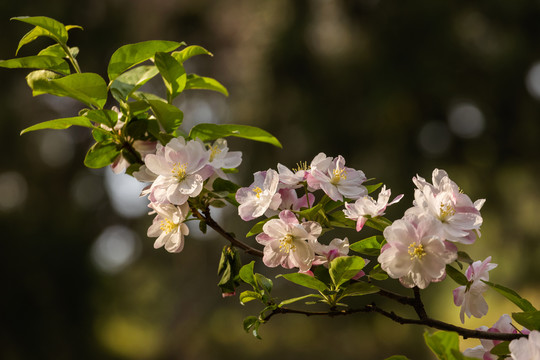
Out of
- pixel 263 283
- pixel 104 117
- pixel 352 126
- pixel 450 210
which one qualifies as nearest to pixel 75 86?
pixel 104 117

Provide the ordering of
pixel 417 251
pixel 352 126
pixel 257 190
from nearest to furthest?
pixel 417 251, pixel 257 190, pixel 352 126

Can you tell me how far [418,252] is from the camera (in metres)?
0.44

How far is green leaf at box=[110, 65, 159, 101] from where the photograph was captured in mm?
584

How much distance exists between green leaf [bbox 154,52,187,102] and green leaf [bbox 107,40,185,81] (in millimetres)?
13

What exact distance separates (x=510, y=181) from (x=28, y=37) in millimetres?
3448

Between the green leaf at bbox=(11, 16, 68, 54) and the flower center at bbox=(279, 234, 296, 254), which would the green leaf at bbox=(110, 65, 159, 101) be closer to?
the green leaf at bbox=(11, 16, 68, 54)

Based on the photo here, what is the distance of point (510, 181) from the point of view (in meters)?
3.52

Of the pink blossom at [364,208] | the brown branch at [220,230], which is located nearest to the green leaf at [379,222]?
the pink blossom at [364,208]

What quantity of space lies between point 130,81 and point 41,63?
0.30 ft

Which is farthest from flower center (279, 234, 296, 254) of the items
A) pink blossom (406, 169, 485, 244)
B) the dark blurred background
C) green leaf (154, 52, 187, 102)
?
the dark blurred background

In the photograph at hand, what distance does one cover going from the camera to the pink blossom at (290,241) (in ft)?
1.61

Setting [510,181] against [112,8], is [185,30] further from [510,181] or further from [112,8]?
[510,181]

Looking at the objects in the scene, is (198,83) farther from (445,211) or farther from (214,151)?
(445,211)

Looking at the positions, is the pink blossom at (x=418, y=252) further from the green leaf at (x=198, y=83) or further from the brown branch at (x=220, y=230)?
the green leaf at (x=198, y=83)
